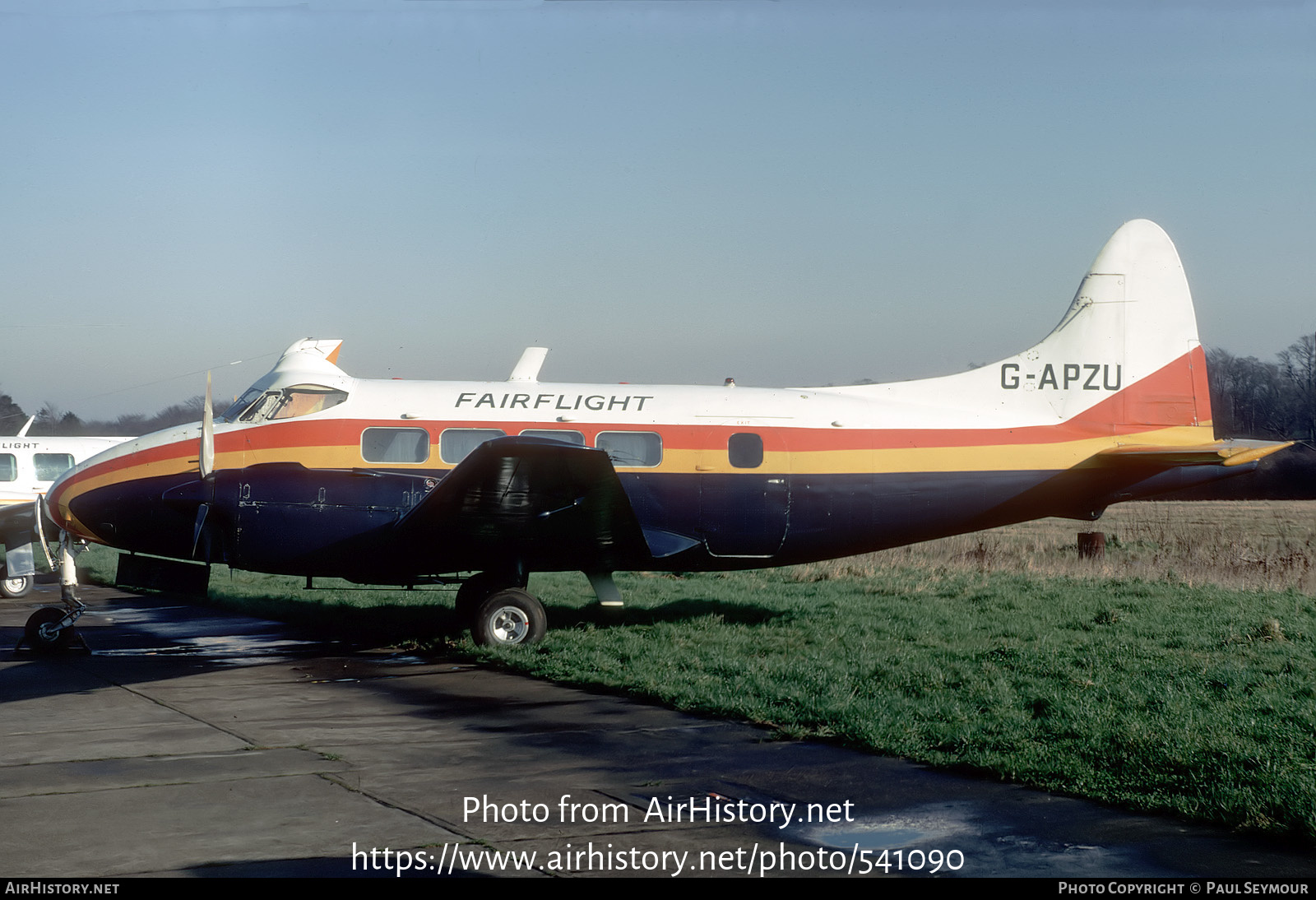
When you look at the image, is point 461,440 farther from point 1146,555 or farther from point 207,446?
point 1146,555

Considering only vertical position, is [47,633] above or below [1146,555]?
above

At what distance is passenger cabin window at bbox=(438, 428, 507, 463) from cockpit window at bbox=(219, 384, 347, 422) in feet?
4.59

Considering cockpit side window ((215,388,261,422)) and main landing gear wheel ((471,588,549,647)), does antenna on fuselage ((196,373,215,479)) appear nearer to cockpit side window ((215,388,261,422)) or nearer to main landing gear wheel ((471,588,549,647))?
cockpit side window ((215,388,261,422))

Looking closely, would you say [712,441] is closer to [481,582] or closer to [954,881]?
[481,582]

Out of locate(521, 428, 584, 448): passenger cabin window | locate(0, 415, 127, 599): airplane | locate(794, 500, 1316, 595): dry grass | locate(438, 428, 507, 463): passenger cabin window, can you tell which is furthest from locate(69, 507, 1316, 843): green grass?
locate(0, 415, 127, 599): airplane

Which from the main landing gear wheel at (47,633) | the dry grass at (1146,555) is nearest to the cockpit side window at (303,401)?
the main landing gear wheel at (47,633)

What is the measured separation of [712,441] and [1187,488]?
6509mm

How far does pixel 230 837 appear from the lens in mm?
6070

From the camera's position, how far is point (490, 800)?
22.9ft

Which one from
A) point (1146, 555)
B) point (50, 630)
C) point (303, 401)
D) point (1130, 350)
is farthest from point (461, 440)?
point (1146, 555)

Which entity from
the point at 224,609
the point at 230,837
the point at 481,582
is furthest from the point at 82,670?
the point at 230,837

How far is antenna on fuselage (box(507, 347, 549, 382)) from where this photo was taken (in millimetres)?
15023

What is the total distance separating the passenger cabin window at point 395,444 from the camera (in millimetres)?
13789

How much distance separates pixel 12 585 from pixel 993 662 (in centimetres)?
A: 1869
